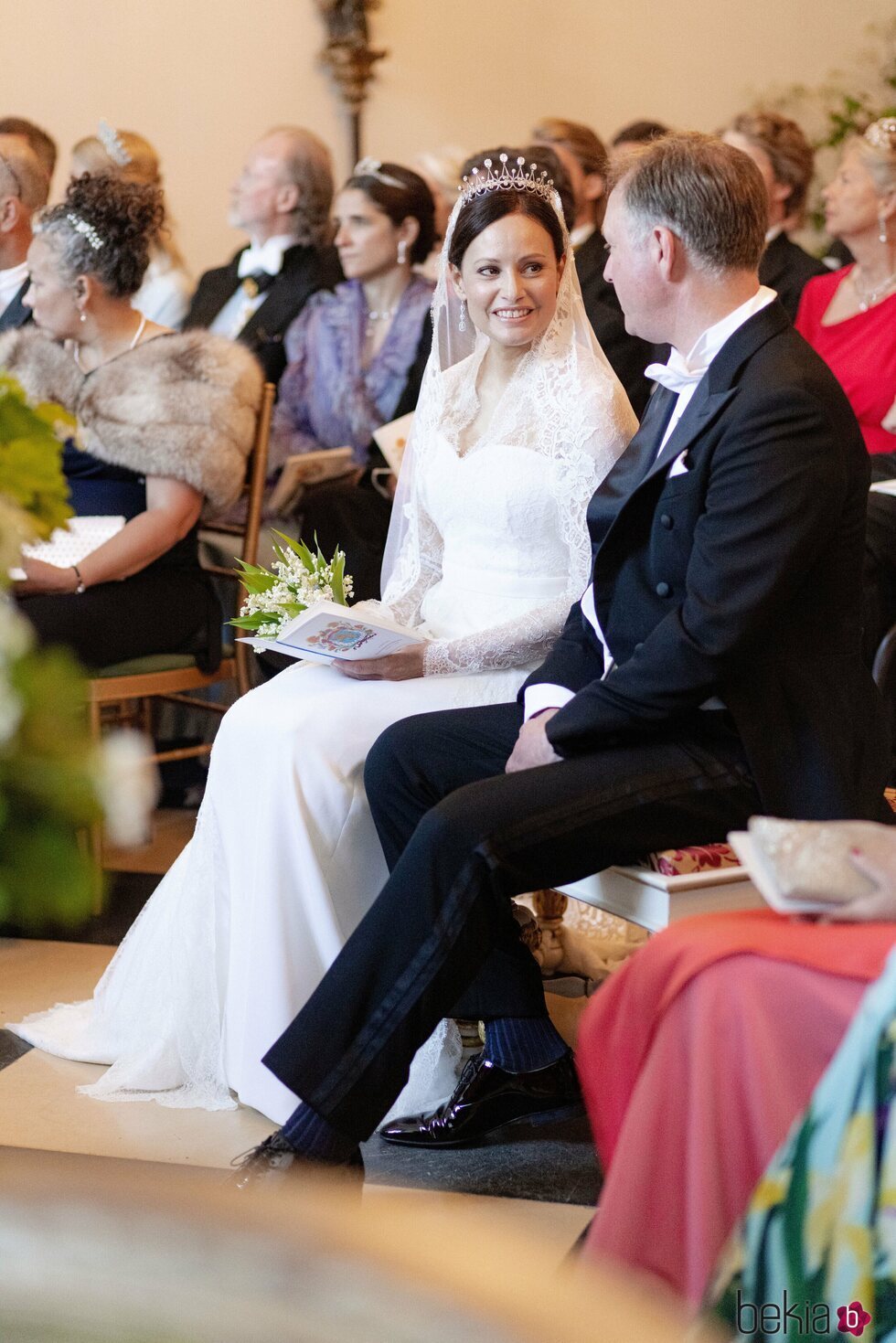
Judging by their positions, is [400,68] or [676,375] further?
[400,68]

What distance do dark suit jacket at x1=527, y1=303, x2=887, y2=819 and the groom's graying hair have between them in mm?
113

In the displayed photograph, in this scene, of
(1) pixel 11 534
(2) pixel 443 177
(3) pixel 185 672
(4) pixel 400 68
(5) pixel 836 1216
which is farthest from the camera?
(4) pixel 400 68

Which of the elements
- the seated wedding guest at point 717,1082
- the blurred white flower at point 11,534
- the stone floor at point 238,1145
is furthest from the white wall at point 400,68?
the blurred white flower at point 11,534

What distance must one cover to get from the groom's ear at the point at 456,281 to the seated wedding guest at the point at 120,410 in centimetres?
94

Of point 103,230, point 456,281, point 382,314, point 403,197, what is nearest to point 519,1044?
point 456,281

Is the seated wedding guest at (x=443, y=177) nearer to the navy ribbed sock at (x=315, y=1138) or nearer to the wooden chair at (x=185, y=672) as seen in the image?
the wooden chair at (x=185, y=672)

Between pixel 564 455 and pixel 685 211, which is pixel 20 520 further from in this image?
pixel 564 455

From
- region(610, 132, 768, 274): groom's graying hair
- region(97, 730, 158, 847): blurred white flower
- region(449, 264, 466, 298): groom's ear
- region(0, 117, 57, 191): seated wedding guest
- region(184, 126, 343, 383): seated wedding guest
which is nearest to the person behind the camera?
region(97, 730, 158, 847): blurred white flower

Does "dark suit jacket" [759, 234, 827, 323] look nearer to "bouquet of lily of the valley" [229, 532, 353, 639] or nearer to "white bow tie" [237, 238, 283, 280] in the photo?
"white bow tie" [237, 238, 283, 280]

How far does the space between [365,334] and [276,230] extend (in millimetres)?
691

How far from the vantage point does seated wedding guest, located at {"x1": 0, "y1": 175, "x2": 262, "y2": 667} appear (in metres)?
3.54

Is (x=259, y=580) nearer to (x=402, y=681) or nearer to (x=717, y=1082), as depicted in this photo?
(x=402, y=681)

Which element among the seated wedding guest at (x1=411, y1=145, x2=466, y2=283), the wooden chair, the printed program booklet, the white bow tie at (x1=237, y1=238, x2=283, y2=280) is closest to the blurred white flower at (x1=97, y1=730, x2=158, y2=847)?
the printed program booklet

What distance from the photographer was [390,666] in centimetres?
259
